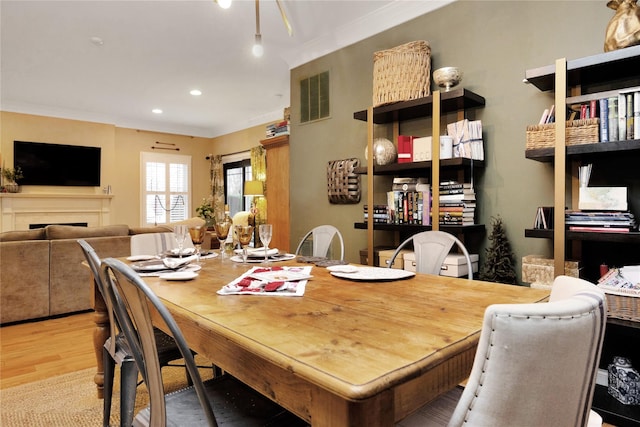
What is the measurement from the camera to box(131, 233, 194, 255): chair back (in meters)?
2.38

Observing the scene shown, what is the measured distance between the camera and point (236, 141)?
25.1 ft

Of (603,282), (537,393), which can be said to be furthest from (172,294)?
(603,282)

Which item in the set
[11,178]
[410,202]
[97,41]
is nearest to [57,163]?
[11,178]

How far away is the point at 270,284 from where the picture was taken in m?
1.28

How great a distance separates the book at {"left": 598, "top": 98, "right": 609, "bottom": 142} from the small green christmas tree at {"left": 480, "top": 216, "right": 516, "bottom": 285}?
0.81 meters

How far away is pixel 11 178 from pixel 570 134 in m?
7.35

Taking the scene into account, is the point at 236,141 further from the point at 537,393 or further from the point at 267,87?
the point at 537,393

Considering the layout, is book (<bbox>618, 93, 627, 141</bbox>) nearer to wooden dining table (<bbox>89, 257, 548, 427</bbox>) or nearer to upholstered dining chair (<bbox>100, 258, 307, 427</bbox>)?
wooden dining table (<bbox>89, 257, 548, 427</bbox>)

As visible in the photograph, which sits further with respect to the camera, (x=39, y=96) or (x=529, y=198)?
(x=39, y=96)

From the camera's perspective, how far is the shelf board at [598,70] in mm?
1896

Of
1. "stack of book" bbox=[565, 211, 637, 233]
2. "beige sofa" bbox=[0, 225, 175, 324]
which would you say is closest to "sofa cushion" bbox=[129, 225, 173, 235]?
"beige sofa" bbox=[0, 225, 175, 324]

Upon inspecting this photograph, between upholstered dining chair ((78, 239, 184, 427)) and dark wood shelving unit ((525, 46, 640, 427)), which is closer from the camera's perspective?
upholstered dining chair ((78, 239, 184, 427))

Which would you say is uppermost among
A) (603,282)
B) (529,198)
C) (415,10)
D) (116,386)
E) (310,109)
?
(415,10)

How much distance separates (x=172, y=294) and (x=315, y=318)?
540 mm
